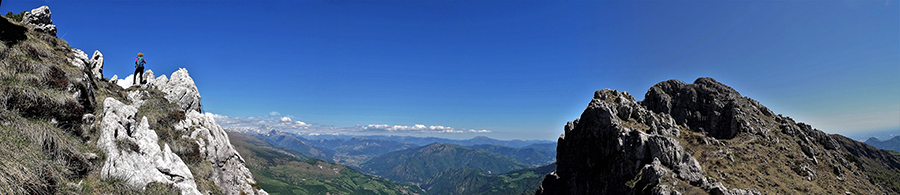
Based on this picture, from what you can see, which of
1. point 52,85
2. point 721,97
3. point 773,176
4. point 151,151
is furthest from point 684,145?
point 52,85

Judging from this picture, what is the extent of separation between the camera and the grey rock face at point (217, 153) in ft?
106

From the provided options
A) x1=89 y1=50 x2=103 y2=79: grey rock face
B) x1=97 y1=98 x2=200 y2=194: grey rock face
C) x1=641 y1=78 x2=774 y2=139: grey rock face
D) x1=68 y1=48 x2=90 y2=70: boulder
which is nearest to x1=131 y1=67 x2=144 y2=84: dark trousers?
x1=89 y1=50 x2=103 y2=79: grey rock face

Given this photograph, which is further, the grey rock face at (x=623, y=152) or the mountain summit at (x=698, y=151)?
the grey rock face at (x=623, y=152)

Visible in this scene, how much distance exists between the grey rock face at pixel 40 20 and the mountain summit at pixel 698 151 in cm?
A: 8241

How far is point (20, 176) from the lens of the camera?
10.6 meters

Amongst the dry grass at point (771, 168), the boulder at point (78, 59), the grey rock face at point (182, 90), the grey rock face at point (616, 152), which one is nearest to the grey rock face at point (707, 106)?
the dry grass at point (771, 168)

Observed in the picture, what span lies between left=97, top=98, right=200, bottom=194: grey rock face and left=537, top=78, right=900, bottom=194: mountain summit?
64.8 meters

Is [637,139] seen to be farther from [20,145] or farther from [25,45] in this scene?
[25,45]

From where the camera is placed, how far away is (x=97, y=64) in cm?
3419

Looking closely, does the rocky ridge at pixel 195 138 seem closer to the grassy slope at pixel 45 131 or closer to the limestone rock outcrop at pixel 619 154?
the grassy slope at pixel 45 131

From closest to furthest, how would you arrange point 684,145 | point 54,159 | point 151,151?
point 54,159
point 151,151
point 684,145

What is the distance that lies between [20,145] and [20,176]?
291cm

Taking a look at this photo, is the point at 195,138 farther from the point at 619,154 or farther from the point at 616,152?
the point at 616,152

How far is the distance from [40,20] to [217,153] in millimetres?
19645
